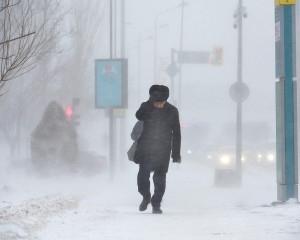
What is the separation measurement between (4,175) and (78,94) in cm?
1454

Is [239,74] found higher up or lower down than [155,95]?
higher up

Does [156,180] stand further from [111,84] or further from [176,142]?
[111,84]

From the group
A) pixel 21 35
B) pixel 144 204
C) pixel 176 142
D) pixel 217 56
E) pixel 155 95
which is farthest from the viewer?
pixel 217 56

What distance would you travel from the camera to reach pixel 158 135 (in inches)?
379

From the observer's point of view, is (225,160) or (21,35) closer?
(21,35)

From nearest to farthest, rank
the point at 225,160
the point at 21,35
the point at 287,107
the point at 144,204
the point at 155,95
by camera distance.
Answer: the point at 21,35 < the point at 155,95 < the point at 144,204 < the point at 287,107 < the point at 225,160

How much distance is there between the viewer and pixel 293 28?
37.9ft

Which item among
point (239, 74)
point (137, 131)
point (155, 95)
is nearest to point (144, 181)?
point (137, 131)

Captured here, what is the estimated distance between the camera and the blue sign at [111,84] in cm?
2470

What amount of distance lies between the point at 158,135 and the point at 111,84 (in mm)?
15232

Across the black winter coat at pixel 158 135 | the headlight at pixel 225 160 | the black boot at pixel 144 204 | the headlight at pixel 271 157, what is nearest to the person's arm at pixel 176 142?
the black winter coat at pixel 158 135

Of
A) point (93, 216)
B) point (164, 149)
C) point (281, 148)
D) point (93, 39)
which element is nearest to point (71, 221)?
point (93, 216)

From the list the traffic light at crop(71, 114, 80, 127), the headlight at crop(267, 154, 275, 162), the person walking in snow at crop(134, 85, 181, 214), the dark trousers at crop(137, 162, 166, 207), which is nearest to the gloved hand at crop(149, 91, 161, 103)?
the person walking in snow at crop(134, 85, 181, 214)

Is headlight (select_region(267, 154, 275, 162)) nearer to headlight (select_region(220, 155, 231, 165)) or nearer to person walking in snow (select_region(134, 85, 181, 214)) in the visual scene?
headlight (select_region(220, 155, 231, 165))
